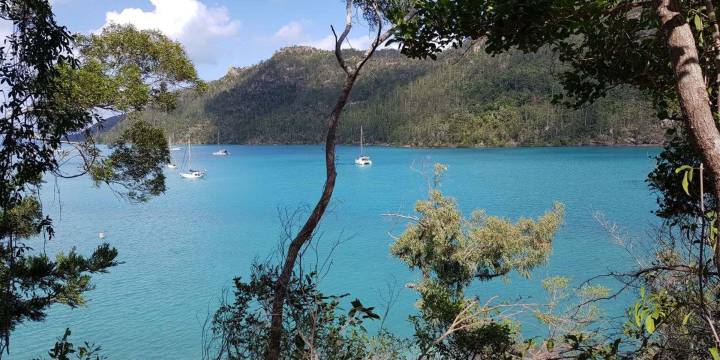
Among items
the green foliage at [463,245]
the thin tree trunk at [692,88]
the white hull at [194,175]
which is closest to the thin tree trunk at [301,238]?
the thin tree trunk at [692,88]

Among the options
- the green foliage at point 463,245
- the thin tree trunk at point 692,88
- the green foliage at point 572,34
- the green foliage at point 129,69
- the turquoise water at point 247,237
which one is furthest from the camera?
the turquoise water at point 247,237

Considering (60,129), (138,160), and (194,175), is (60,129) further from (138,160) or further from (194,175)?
(194,175)

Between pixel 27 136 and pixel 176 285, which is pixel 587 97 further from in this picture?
pixel 176 285

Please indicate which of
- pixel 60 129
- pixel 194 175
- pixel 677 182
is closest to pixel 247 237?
pixel 60 129

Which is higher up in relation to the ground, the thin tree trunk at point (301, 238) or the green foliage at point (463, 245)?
the thin tree trunk at point (301, 238)

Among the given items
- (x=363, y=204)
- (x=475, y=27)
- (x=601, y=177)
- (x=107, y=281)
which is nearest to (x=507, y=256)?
(x=475, y=27)

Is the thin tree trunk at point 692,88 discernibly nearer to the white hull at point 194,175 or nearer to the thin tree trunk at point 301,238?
the thin tree trunk at point 301,238

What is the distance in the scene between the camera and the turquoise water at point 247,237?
14000 mm

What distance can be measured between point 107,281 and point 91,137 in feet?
46.8

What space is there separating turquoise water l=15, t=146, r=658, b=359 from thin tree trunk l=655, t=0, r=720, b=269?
2.74 m

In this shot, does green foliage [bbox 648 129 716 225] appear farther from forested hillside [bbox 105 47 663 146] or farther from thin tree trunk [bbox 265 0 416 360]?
forested hillside [bbox 105 47 663 146]

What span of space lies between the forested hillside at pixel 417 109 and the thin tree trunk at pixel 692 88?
51810mm

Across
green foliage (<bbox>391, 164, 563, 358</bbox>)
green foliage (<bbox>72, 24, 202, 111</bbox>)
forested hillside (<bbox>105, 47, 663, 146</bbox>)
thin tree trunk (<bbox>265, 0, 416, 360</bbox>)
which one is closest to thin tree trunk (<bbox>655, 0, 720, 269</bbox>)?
thin tree trunk (<bbox>265, 0, 416, 360</bbox>)

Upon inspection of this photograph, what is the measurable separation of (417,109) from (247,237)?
100172mm
